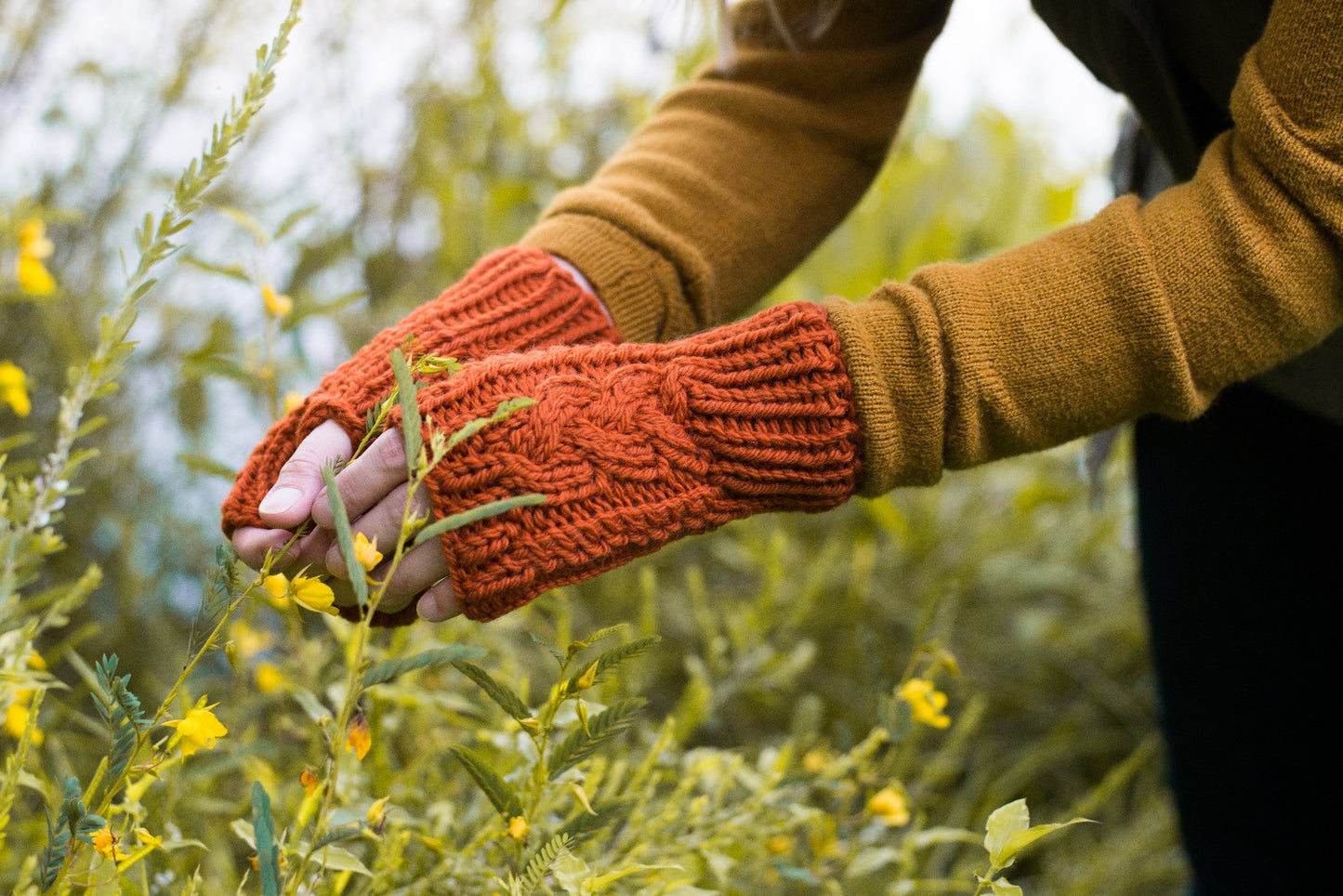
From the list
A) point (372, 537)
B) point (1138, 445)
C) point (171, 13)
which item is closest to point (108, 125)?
point (171, 13)

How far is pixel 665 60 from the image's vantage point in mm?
1408

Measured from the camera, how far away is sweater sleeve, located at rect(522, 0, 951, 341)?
0.75m

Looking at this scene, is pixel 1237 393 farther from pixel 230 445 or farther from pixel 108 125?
pixel 108 125

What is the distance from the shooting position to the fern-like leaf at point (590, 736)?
0.48 meters

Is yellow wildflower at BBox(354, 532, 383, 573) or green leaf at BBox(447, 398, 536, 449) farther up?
green leaf at BBox(447, 398, 536, 449)

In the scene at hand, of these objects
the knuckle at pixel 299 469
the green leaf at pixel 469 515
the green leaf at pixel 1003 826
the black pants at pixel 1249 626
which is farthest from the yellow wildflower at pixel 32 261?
the black pants at pixel 1249 626

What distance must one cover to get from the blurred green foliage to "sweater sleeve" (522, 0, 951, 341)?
8.4 inches

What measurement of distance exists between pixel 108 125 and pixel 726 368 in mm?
988

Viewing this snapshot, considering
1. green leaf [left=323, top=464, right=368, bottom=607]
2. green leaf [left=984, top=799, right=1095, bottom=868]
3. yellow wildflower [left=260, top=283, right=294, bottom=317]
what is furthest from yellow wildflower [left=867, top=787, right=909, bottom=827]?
yellow wildflower [left=260, top=283, right=294, bottom=317]

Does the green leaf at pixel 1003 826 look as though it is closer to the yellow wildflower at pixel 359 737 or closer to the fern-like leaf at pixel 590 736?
the fern-like leaf at pixel 590 736

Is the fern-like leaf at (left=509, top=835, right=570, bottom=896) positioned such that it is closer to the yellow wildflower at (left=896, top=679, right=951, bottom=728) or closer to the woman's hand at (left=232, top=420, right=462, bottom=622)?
the woman's hand at (left=232, top=420, right=462, bottom=622)

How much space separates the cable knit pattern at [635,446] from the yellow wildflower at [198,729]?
12 centimetres

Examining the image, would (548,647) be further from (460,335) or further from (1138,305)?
(1138,305)

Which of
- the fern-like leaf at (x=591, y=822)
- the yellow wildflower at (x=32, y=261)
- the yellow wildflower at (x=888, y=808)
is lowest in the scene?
the yellow wildflower at (x=888, y=808)
